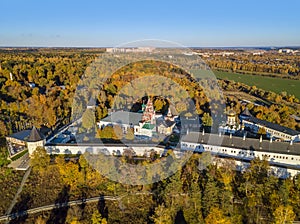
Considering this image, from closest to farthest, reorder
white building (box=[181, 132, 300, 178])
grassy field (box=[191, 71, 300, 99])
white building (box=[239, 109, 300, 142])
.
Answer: white building (box=[181, 132, 300, 178]) < white building (box=[239, 109, 300, 142]) < grassy field (box=[191, 71, 300, 99])

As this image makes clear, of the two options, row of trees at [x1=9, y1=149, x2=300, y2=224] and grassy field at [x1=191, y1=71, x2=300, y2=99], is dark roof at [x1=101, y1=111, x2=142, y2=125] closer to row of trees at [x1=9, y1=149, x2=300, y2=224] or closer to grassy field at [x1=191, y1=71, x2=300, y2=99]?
row of trees at [x1=9, y1=149, x2=300, y2=224]

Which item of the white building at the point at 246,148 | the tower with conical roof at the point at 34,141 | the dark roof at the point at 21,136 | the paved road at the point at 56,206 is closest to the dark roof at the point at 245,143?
the white building at the point at 246,148

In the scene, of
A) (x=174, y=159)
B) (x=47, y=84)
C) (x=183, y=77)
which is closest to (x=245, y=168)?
(x=174, y=159)

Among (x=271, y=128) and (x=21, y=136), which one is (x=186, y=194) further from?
(x=21, y=136)

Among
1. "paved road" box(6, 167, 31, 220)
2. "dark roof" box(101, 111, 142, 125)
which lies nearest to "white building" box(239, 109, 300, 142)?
"dark roof" box(101, 111, 142, 125)

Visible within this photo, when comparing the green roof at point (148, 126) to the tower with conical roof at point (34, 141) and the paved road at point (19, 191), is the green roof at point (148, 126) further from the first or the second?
the paved road at point (19, 191)

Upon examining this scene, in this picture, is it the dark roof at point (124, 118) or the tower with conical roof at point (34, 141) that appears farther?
the dark roof at point (124, 118)

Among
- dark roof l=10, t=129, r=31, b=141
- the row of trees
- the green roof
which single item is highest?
the green roof
